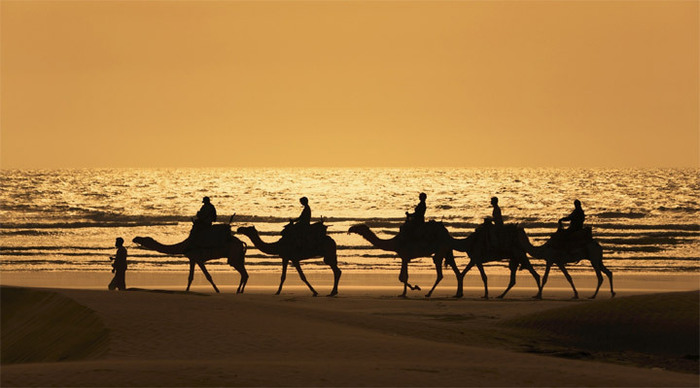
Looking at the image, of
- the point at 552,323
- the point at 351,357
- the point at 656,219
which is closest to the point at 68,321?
the point at 351,357

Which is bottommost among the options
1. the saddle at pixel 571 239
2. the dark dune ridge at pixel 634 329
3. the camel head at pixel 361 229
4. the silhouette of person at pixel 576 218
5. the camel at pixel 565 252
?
the dark dune ridge at pixel 634 329

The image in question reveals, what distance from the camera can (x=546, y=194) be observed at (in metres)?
124

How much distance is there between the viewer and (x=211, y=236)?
28625 millimetres

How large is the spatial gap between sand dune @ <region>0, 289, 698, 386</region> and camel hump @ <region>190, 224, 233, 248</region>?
773 cm

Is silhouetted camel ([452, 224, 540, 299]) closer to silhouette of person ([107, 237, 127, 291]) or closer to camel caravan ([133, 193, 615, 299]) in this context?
camel caravan ([133, 193, 615, 299])

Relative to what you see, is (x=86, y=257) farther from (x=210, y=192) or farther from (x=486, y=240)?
(x=210, y=192)

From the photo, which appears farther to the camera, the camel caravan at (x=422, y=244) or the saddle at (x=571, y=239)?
the camel caravan at (x=422, y=244)

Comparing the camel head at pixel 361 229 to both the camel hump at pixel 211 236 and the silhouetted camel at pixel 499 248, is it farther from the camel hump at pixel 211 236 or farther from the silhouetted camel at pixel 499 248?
the camel hump at pixel 211 236

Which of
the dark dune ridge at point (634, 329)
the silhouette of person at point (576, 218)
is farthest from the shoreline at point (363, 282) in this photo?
the dark dune ridge at point (634, 329)

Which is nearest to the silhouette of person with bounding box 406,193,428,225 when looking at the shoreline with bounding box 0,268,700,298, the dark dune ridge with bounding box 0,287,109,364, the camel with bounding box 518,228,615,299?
the camel with bounding box 518,228,615,299

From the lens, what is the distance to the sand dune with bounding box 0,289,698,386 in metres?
13.3

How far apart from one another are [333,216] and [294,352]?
72190mm

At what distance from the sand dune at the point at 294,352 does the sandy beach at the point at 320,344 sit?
23 millimetres

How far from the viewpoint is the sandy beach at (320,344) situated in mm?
13469
